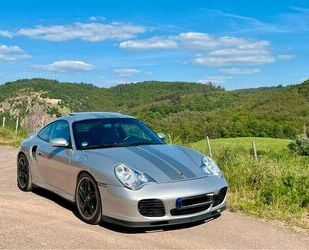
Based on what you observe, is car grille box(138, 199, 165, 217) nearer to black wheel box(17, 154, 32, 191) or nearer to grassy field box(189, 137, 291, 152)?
black wheel box(17, 154, 32, 191)

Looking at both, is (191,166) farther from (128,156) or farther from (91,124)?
(91,124)

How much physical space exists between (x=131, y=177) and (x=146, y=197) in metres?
0.34

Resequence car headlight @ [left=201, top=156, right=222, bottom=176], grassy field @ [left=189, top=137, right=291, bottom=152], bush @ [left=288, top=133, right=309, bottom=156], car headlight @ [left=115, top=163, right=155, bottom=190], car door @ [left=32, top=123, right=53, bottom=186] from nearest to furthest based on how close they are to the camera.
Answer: car headlight @ [left=115, top=163, right=155, bottom=190] < car headlight @ [left=201, top=156, right=222, bottom=176] < car door @ [left=32, top=123, right=53, bottom=186] < grassy field @ [left=189, top=137, right=291, bottom=152] < bush @ [left=288, top=133, right=309, bottom=156]

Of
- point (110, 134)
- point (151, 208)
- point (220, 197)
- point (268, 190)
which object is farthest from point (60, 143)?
point (268, 190)

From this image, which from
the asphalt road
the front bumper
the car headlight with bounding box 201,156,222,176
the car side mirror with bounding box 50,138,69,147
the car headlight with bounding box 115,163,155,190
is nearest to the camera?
the asphalt road

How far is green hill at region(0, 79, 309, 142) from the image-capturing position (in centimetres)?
9906

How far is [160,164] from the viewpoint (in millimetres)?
5711

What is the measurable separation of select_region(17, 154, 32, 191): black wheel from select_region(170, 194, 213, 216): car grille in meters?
3.38

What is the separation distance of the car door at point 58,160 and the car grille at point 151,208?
1411 mm

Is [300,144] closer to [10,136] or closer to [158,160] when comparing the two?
[10,136]

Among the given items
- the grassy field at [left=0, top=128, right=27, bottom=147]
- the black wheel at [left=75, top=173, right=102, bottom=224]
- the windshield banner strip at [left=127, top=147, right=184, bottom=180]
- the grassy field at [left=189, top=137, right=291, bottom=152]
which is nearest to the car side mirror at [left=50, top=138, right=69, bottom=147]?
the black wheel at [left=75, top=173, right=102, bottom=224]

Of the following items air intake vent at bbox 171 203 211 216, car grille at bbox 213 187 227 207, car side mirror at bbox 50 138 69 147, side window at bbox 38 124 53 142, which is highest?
side window at bbox 38 124 53 142

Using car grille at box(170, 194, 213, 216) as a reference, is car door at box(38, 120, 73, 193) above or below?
above

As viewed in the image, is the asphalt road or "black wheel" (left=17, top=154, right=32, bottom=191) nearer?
the asphalt road
